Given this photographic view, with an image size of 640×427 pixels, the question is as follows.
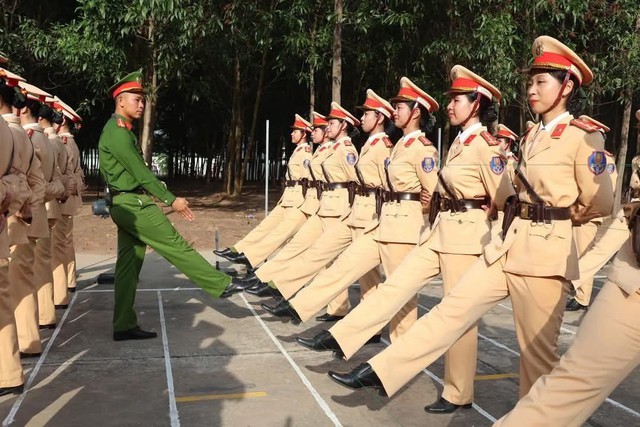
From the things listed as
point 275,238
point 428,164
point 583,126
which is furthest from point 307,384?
point 275,238

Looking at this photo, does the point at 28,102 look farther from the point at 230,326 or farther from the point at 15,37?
the point at 15,37

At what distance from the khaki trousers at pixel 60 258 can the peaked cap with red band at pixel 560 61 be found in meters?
5.16

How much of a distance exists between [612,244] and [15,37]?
1399cm

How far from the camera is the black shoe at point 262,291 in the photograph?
7027mm

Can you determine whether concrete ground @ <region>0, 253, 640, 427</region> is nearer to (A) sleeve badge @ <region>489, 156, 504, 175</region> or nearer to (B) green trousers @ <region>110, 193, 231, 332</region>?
(B) green trousers @ <region>110, 193, 231, 332</region>

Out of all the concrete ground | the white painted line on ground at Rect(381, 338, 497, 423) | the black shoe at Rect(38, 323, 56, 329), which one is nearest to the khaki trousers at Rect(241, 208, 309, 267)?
the concrete ground

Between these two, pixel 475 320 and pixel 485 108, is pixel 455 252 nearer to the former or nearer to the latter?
pixel 475 320

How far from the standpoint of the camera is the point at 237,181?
24203mm

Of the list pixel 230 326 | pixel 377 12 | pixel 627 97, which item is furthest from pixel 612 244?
pixel 627 97

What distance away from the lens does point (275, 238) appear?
361 inches

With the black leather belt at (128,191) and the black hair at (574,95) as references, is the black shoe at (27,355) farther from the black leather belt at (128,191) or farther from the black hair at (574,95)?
the black hair at (574,95)

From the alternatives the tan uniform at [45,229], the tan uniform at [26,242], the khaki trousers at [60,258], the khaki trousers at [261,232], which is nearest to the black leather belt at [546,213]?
the tan uniform at [26,242]

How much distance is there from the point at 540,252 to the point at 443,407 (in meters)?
1.20

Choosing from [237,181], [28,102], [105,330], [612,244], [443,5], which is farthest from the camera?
[237,181]
